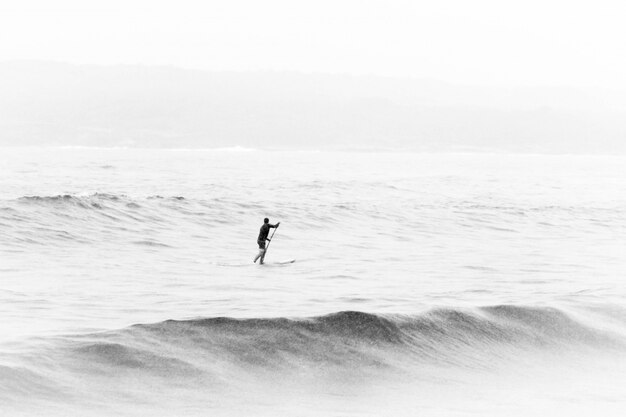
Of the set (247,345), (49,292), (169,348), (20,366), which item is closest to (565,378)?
(247,345)

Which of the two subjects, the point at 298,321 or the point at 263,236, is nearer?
the point at 298,321

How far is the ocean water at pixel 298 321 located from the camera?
1191 centimetres

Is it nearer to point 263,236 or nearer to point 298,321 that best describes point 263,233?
point 263,236

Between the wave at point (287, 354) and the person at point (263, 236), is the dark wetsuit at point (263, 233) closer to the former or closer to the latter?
the person at point (263, 236)

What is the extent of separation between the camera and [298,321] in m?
15.2

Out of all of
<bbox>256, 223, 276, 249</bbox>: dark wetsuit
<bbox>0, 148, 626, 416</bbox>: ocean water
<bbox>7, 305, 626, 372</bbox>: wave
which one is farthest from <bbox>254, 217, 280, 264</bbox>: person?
<bbox>7, 305, 626, 372</bbox>: wave

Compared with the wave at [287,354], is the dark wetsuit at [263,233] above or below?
Result: above

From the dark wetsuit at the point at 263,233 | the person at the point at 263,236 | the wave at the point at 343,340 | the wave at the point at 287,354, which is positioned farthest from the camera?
the dark wetsuit at the point at 263,233

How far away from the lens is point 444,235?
38625mm

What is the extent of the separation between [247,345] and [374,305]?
5.11 meters

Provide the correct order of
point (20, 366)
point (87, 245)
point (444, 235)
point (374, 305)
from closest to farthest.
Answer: point (20, 366) → point (374, 305) → point (87, 245) → point (444, 235)

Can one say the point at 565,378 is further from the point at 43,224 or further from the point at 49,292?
the point at 43,224

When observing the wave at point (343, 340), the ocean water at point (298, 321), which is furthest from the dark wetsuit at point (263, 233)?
the wave at point (343, 340)

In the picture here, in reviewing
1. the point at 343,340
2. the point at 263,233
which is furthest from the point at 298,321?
the point at 263,233
